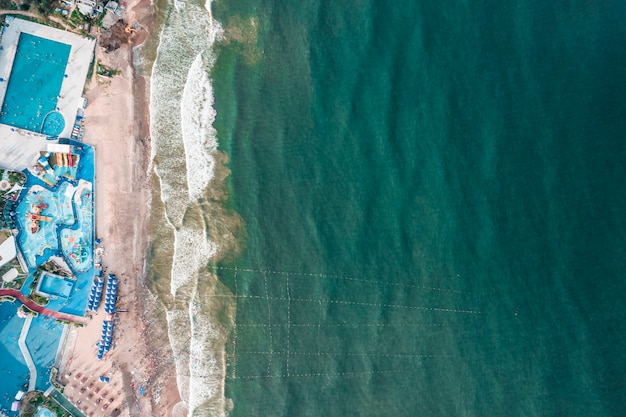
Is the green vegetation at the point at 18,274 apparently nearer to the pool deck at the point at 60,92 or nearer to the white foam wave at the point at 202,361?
the pool deck at the point at 60,92

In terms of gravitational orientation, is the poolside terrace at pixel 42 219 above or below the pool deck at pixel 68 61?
below

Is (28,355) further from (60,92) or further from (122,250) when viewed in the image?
(60,92)

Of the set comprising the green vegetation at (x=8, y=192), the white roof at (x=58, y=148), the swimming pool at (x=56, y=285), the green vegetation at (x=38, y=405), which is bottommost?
the green vegetation at (x=38, y=405)

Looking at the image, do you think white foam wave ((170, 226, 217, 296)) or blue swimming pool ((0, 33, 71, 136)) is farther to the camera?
blue swimming pool ((0, 33, 71, 136))

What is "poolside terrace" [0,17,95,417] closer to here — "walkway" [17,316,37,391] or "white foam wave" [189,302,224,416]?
"walkway" [17,316,37,391]

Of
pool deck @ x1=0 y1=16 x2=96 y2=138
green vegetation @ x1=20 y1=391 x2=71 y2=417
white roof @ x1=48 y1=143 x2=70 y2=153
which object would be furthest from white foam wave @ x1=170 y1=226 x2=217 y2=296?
green vegetation @ x1=20 y1=391 x2=71 y2=417

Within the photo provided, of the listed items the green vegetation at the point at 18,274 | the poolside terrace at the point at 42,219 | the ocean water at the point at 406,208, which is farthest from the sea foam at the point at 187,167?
the green vegetation at the point at 18,274

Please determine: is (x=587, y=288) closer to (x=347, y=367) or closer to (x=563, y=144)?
(x=563, y=144)
